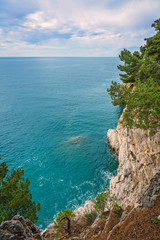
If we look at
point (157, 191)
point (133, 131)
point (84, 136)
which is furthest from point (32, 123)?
point (157, 191)

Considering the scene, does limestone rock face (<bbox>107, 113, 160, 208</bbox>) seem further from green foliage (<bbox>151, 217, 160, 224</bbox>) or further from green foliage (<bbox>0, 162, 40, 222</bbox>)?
green foliage (<bbox>0, 162, 40, 222</bbox>)

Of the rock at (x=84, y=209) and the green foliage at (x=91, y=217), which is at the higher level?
the green foliage at (x=91, y=217)

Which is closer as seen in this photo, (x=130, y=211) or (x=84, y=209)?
(x=130, y=211)

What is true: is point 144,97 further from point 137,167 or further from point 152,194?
point 152,194

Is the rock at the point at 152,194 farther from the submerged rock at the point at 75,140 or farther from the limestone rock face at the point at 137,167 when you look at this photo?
the submerged rock at the point at 75,140

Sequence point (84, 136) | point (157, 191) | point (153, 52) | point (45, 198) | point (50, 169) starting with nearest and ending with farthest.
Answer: point (157, 191)
point (45, 198)
point (153, 52)
point (50, 169)
point (84, 136)

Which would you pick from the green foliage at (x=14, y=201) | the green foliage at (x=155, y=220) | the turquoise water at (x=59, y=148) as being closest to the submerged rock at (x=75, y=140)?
the turquoise water at (x=59, y=148)

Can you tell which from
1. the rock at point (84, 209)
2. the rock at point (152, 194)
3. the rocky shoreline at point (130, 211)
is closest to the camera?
the rocky shoreline at point (130, 211)

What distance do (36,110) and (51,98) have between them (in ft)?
62.8

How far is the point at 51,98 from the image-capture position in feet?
280

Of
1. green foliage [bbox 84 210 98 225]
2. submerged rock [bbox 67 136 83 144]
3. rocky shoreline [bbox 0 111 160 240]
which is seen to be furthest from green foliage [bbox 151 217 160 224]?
submerged rock [bbox 67 136 83 144]

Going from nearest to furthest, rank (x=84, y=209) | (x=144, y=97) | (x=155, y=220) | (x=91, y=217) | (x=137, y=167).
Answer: (x=155, y=220), (x=144, y=97), (x=91, y=217), (x=137, y=167), (x=84, y=209)

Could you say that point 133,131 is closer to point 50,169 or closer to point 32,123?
point 50,169

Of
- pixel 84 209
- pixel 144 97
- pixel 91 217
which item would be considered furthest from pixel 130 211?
pixel 144 97
